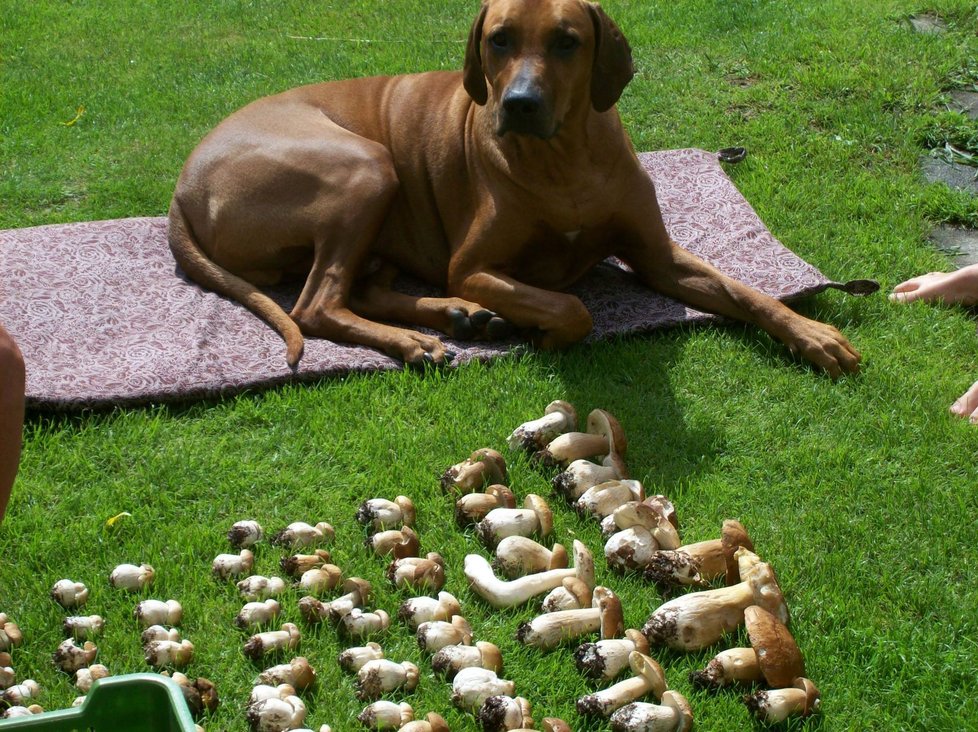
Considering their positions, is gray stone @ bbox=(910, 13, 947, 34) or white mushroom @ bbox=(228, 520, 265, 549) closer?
white mushroom @ bbox=(228, 520, 265, 549)

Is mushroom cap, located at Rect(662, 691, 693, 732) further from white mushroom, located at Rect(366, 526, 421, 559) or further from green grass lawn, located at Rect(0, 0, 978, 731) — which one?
white mushroom, located at Rect(366, 526, 421, 559)

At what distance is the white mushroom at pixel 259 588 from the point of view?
9.92 feet

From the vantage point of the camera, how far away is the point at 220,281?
15.5 ft

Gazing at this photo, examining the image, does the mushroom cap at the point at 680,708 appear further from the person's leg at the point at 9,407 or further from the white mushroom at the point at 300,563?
the person's leg at the point at 9,407

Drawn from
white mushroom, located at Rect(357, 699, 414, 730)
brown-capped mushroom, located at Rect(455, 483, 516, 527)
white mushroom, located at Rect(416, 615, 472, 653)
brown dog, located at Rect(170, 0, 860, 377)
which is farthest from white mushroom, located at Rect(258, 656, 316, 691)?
brown dog, located at Rect(170, 0, 860, 377)

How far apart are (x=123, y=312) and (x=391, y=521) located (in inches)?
76.0

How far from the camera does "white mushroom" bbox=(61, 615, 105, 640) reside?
114 inches

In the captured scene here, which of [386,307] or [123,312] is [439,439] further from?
[123,312]

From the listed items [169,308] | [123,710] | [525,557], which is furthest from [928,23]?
Answer: [123,710]

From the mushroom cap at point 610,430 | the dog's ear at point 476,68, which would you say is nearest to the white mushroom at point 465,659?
the mushroom cap at point 610,430

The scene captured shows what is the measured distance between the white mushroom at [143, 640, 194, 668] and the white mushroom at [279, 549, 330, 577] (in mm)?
380

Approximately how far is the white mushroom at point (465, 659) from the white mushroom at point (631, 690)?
0.23 m

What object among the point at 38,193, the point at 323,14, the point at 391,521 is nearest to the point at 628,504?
the point at 391,521

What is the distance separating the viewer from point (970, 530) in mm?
3279
